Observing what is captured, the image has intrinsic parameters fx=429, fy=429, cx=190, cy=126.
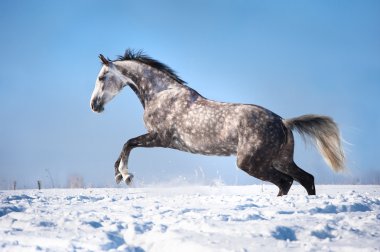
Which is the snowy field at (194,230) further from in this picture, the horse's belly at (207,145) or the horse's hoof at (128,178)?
the horse's hoof at (128,178)

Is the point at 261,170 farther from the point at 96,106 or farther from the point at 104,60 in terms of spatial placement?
the point at 104,60

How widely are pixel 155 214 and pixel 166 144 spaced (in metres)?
3.10

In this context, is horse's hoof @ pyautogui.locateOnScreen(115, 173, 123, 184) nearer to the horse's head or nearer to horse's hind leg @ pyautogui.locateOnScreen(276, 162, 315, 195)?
the horse's head

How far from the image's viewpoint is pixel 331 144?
6.62 metres

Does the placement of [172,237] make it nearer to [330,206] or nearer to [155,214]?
[155,214]

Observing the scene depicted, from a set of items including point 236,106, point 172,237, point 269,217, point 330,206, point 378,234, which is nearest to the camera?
point 172,237

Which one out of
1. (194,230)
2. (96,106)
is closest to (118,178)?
(96,106)

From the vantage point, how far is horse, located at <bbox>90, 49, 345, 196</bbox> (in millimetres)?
6012

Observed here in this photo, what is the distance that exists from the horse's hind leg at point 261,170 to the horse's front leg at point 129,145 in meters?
1.37

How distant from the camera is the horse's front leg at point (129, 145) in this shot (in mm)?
6531

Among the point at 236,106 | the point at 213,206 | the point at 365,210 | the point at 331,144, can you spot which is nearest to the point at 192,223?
the point at 213,206

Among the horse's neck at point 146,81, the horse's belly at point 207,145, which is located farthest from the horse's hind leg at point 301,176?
the horse's neck at point 146,81

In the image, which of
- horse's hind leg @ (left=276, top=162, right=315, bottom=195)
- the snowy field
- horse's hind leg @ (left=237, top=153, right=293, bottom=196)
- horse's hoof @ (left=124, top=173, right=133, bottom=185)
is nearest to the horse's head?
horse's hoof @ (left=124, top=173, right=133, bottom=185)

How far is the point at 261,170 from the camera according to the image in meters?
6.00
